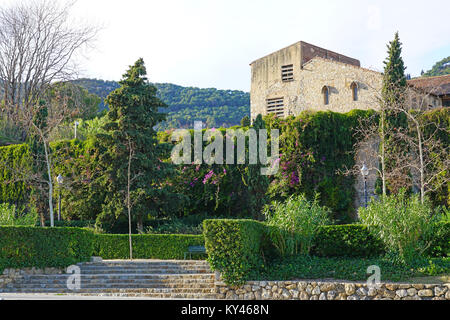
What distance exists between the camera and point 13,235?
16.4 meters

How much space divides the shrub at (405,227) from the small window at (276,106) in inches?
604

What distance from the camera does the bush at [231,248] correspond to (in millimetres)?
14227

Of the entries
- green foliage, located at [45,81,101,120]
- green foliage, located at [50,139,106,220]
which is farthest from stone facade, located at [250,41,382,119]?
green foliage, located at [45,81,101,120]

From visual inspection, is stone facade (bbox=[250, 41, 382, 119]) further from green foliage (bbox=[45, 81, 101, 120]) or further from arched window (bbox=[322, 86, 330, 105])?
green foliage (bbox=[45, 81, 101, 120])

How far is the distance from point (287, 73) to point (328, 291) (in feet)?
60.8

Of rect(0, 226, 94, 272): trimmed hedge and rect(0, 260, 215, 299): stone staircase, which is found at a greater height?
rect(0, 226, 94, 272): trimmed hedge

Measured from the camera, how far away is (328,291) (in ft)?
43.9

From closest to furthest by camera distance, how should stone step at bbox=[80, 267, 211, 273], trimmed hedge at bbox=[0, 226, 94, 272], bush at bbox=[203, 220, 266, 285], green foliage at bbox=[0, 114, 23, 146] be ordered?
1. bush at bbox=[203, 220, 266, 285]
2. trimmed hedge at bbox=[0, 226, 94, 272]
3. stone step at bbox=[80, 267, 211, 273]
4. green foliage at bbox=[0, 114, 23, 146]

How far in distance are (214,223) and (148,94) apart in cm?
1018

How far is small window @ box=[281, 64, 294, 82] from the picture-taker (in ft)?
98.8

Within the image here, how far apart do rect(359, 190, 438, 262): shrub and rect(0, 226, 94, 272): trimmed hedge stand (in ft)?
29.6

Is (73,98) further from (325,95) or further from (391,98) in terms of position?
(391,98)
